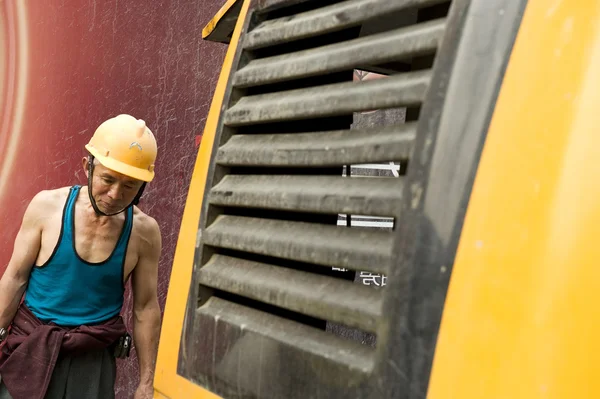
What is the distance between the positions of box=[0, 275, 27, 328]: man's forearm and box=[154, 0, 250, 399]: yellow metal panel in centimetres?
159

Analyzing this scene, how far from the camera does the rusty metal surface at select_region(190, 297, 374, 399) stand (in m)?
1.33

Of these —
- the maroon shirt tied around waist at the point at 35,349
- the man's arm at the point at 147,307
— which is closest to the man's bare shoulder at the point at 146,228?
the man's arm at the point at 147,307

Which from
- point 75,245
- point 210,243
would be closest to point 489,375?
point 210,243

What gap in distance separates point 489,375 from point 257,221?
2.55 ft

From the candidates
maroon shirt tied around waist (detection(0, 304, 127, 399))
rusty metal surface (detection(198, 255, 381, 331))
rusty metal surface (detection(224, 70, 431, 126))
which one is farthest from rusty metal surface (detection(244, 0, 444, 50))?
maroon shirt tied around waist (detection(0, 304, 127, 399))

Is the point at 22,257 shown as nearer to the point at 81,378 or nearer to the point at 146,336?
the point at 81,378

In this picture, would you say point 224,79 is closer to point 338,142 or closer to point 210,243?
point 210,243

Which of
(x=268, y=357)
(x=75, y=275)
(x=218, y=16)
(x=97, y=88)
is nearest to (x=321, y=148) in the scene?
(x=268, y=357)

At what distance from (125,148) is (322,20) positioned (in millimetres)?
1755

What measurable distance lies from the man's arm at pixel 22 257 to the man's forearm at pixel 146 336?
606 mm

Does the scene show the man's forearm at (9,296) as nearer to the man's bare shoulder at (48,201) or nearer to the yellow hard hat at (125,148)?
the man's bare shoulder at (48,201)

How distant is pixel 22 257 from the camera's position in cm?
323

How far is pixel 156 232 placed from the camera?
3553mm

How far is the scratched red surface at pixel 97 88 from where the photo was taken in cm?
478
